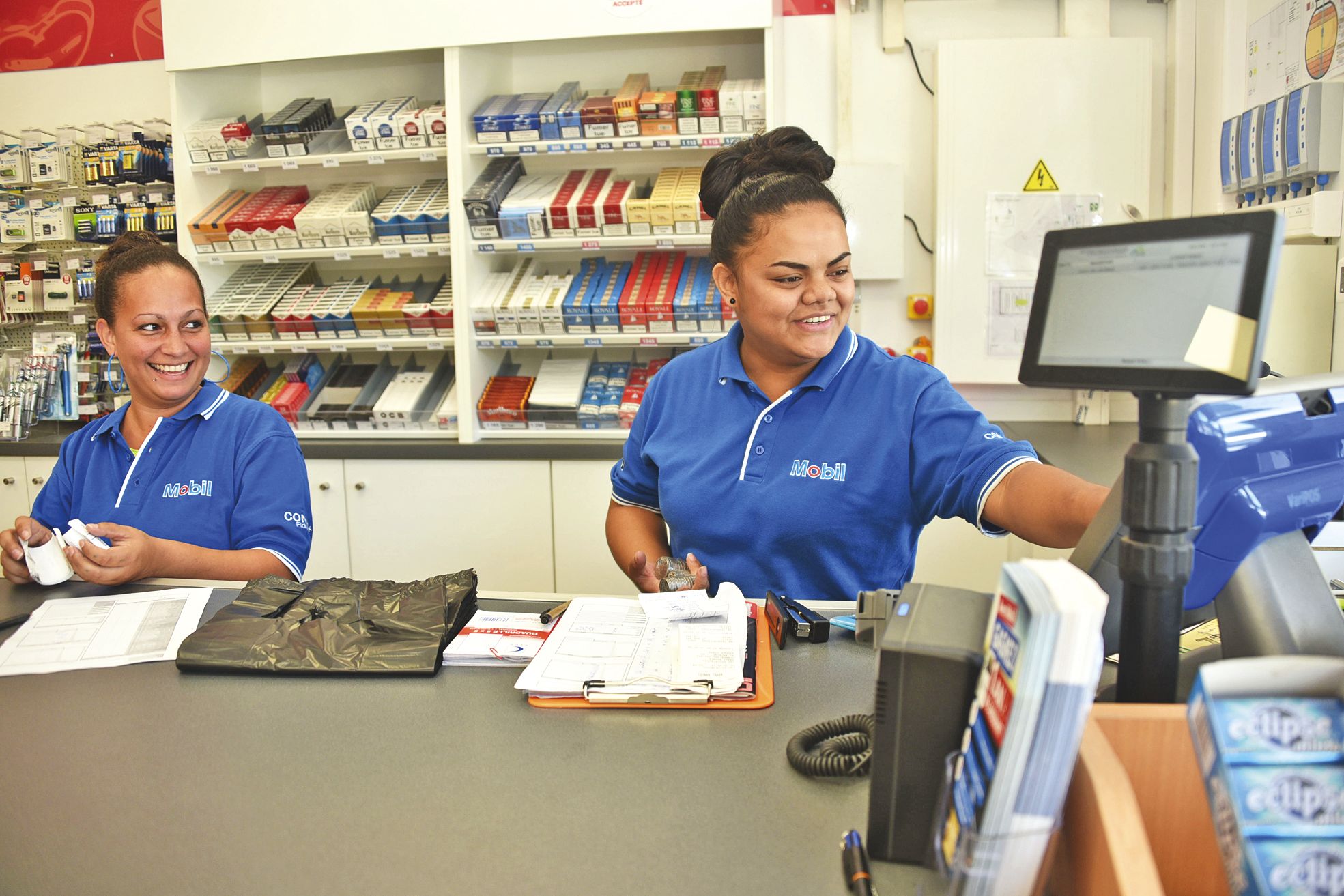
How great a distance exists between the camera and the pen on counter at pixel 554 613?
4.75 feet

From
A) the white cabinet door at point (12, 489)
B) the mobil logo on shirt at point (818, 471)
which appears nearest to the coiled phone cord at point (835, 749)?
the mobil logo on shirt at point (818, 471)

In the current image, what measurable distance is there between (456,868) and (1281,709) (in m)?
0.68

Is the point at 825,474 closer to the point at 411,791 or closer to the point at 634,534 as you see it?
the point at 634,534

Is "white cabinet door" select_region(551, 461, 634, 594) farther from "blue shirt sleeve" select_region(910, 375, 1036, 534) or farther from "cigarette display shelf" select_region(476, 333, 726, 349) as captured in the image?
"blue shirt sleeve" select_region(910, 375, 1036, 534)

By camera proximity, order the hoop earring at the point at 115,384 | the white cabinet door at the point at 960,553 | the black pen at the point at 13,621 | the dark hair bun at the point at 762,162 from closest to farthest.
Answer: the black pen at the point at 13,621 < the dark hair bun at the point at 762,162 < the white cabinet door at the point at 960,553 < the hoop earring at the point at 115,384

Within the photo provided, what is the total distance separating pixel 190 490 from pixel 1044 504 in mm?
1752

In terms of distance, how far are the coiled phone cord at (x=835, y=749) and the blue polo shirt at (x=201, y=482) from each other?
1.34 m

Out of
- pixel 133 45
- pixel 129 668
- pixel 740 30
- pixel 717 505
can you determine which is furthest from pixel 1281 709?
pixel 133 45

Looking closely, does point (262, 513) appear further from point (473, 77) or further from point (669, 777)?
point (473, 77)

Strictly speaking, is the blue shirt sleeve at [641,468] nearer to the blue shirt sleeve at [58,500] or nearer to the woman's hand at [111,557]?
the woman's hand at [111,557]

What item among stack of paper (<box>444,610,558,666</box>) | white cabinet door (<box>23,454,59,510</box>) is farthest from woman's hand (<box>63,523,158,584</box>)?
white cabinet door (<box>23,454,59,510</box>)

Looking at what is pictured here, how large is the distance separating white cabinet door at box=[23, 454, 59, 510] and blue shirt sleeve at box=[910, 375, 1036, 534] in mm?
3656

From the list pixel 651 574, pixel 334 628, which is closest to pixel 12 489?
pixel 334 628

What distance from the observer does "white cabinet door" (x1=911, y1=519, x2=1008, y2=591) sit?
3.40 meters
